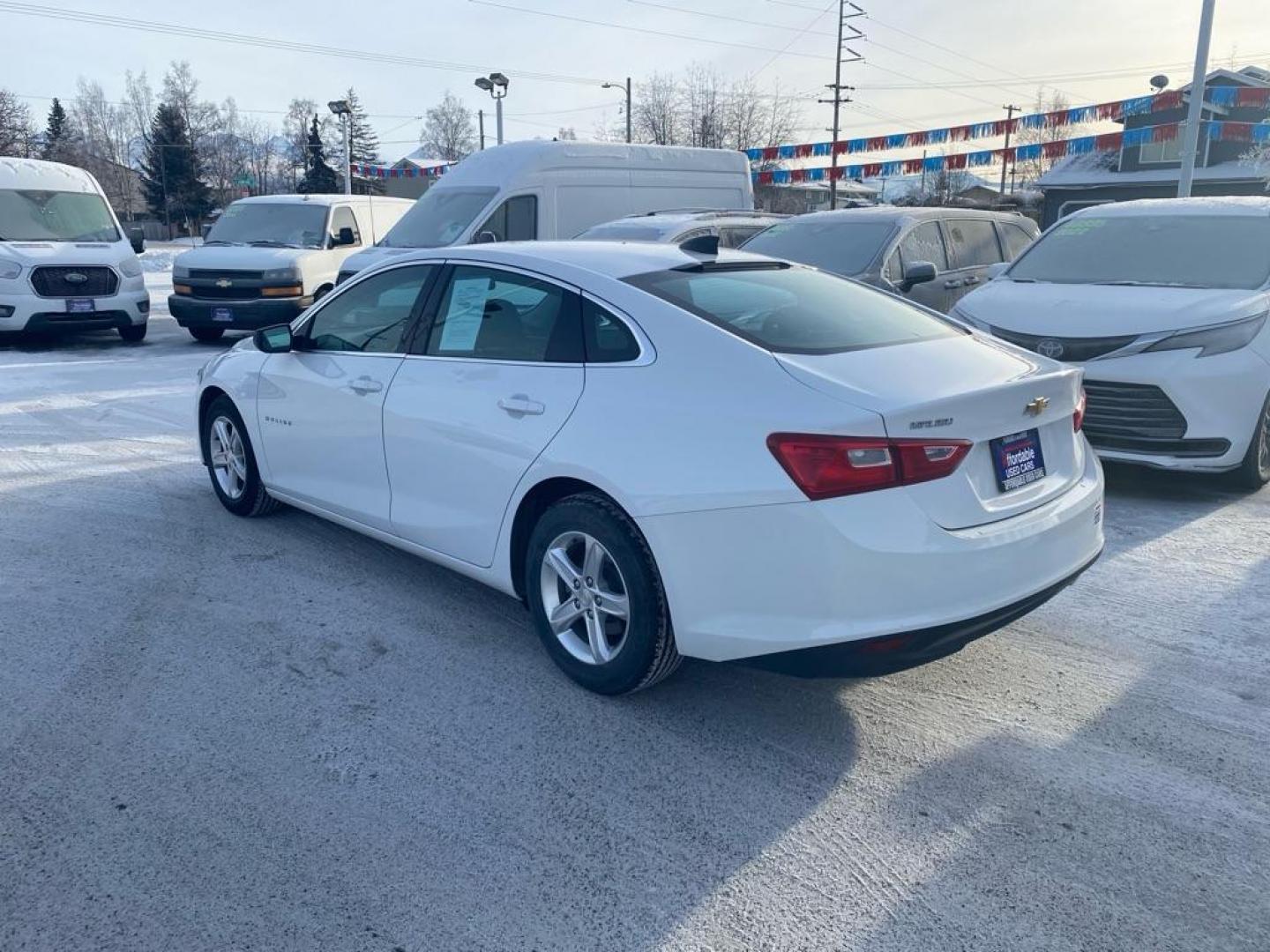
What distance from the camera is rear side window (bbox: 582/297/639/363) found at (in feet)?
11.5

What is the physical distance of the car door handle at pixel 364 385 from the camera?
445cm

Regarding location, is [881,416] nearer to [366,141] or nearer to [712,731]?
[712,731]

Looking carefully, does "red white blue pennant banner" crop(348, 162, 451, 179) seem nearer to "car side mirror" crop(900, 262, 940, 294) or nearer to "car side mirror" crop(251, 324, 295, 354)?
"car side mirror" crop(900, 262, 940, 294)

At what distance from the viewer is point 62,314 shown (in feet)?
40.9

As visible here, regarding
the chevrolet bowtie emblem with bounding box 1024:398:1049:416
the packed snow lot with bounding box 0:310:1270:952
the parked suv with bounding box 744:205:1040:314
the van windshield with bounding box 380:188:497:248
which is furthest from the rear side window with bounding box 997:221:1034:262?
the chevrolet bowtie emblem with bounding box 1024:398:1049:416

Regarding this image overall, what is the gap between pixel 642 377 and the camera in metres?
3.37

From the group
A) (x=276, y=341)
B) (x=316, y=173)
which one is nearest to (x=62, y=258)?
(x=276, y=341)

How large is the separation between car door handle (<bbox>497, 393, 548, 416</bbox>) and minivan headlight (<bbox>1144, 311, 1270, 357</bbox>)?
13.0 ft

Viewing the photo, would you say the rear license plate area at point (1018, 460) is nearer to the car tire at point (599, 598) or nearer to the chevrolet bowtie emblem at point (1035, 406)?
the chevrolet bowtie emblem at point (1035, 406)

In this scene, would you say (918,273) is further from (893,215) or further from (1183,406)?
(1183,406)

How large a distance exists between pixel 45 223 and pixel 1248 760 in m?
14.5

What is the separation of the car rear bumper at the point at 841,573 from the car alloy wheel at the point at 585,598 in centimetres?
30

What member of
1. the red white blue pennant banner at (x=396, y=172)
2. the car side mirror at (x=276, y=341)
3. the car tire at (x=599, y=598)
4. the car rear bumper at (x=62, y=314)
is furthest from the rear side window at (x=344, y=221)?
the red white blue pennant banner at (x=396, y=172)

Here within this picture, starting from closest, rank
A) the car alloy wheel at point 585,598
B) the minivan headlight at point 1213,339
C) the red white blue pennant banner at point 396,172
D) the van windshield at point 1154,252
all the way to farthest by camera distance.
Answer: the car alloy wheel at point 585,598 → the minivan headlight at point 1213,339 → the van windshield at point 1154,252 → the red white blue pennant banner at point 396,172
